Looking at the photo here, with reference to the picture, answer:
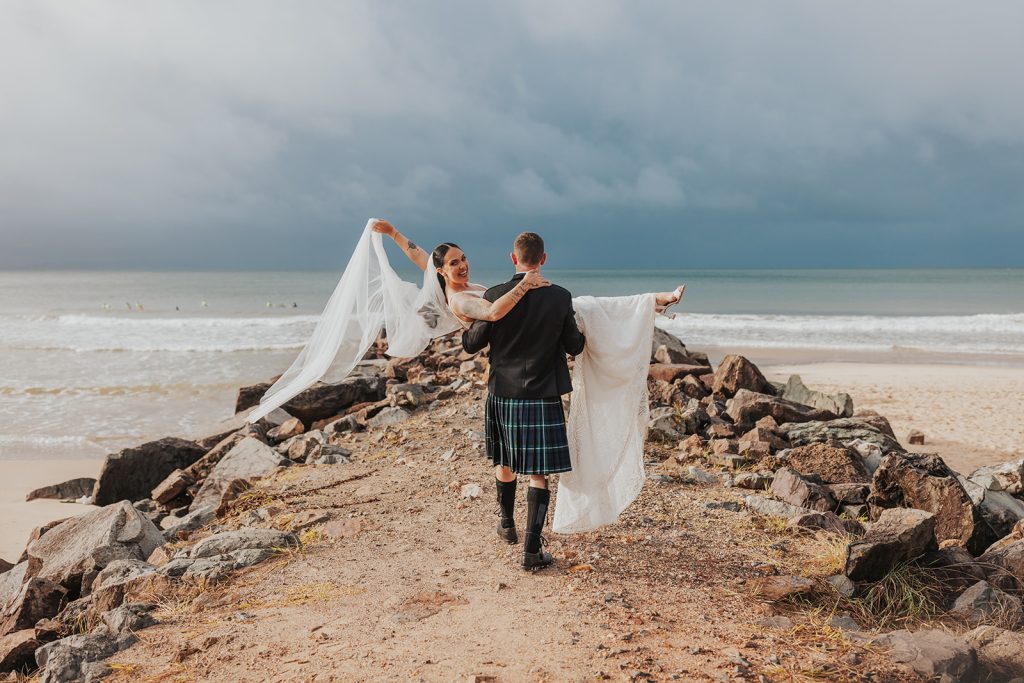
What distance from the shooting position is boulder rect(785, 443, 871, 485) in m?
6.99

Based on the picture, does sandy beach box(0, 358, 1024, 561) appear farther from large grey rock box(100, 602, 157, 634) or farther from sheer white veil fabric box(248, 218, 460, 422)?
sheer white veil fabric box(248, 218, 460, 422)

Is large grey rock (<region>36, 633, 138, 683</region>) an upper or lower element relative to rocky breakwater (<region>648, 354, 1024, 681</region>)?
lower

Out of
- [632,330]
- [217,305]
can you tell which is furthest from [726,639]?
[217,305]

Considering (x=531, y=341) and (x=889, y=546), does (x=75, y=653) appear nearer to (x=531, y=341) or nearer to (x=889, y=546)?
(x=531, y=341)

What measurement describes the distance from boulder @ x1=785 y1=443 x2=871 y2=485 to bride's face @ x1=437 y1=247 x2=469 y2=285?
13.4 ft

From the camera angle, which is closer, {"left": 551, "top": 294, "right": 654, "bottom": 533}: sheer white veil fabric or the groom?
the groom

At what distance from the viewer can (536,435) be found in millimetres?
4742

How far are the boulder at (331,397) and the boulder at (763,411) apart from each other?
16.9ft

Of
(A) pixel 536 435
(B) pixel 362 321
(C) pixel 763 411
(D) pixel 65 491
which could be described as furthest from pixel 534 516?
(D) pixel 65 491

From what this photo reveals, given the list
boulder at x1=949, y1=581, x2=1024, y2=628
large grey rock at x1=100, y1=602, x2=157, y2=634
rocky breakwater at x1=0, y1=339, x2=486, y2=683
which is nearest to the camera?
boulder at x1=949, y1=581, x2=1024, y2=628

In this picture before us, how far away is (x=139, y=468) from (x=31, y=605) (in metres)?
3.84

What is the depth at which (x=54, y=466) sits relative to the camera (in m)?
10.5

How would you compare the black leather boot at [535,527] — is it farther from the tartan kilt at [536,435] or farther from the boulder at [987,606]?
the boulder at [987,606]

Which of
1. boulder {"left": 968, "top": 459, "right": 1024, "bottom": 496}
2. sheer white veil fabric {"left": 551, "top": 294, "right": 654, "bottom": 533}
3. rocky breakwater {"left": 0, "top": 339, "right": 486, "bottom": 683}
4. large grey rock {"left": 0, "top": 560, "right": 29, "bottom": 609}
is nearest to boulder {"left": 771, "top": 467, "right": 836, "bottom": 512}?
boulder {"left": 968, "top": 459, "right": 1024, "bottom": 496}
